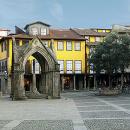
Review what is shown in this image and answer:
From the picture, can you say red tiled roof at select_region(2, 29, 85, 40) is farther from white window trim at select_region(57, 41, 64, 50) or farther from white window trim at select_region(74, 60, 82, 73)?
white window trim at select_region(74, 60, 82, 73)

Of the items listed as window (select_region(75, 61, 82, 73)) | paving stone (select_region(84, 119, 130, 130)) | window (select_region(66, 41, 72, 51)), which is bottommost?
paving stone (select_region(84, 119, 130, 130))

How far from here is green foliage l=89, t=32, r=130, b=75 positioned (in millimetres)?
63656

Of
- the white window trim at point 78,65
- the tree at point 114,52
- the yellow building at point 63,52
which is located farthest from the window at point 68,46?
the tree at point 114,52

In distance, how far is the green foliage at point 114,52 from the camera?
209 ft

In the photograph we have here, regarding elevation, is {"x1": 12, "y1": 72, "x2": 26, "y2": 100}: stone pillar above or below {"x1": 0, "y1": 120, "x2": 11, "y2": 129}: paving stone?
above

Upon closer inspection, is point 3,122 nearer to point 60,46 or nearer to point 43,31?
point 43,31

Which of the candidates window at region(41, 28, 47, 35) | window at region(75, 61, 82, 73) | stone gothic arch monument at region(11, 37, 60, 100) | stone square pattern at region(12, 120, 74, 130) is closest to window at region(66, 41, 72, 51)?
window at region(75, 61, 82, 73)

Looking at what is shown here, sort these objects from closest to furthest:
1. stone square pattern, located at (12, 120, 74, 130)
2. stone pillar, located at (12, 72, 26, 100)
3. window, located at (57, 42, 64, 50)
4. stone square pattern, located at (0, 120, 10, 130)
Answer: stone square pattern, located at (12, 120, 74, 130), stone square pattern, located at (0, 120, 10, 130), stone pillar, located at (12, 72, 26, 100), window, located at (57, 42, 64, 50)

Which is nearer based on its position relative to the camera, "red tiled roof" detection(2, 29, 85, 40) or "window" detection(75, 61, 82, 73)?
"red tiled roof" detection(2, 29, 85, 40)

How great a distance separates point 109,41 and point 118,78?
30245 mm

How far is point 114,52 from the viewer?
6356 centimetres

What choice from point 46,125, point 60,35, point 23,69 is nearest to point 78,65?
point 60,35

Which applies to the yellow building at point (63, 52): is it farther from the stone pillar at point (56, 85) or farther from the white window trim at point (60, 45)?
the stone pillar at point (56, 85)

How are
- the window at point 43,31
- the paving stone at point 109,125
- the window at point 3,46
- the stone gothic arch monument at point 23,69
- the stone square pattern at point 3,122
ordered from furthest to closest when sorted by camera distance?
the window at point 43,31
the window at point 3,46
the stone gothic arch monument at point 23,69
the stone square pattern at point 3,122
the paving stone at point 109,125
